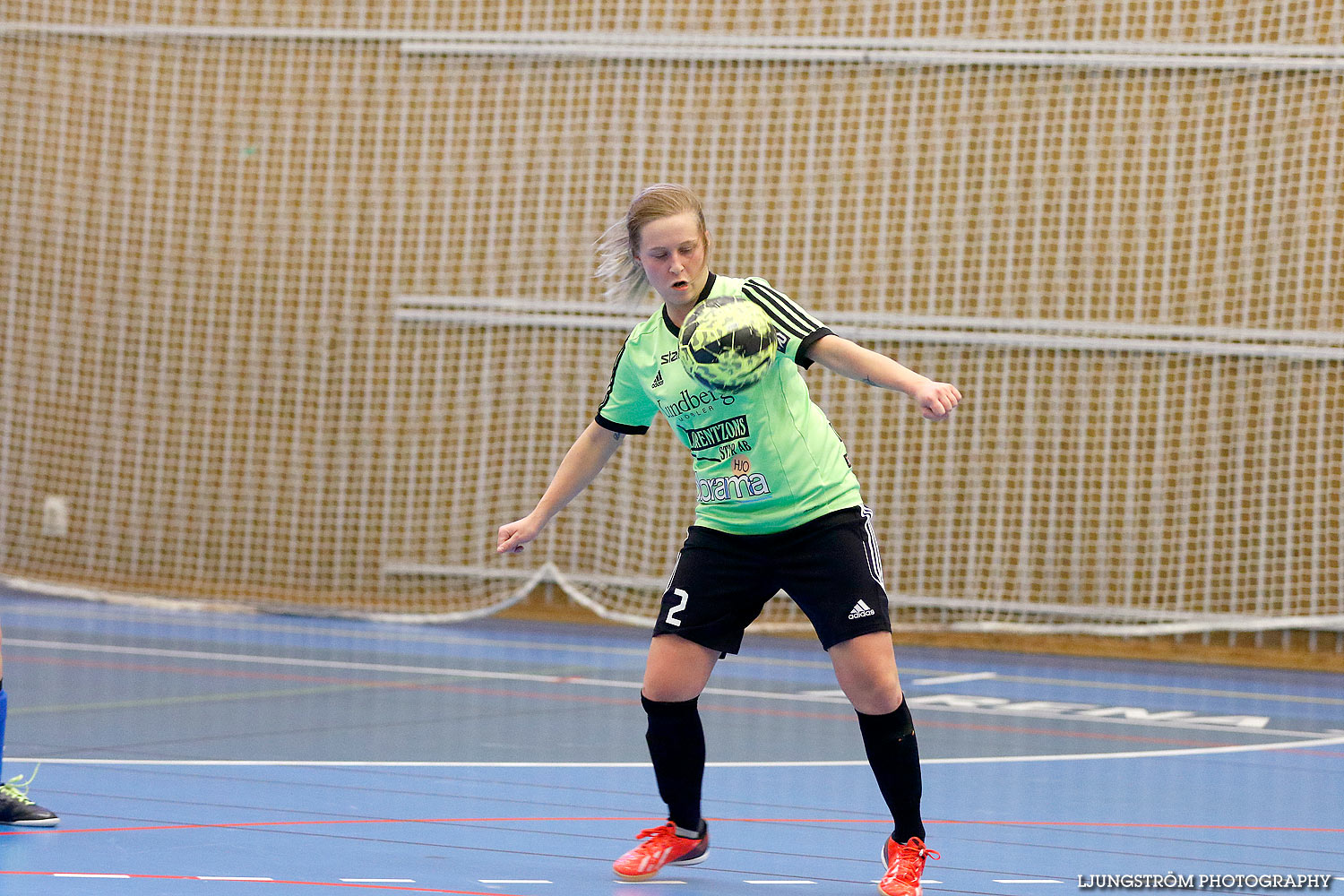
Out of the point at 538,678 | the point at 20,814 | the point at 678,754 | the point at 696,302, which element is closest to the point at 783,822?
the point at 678,754

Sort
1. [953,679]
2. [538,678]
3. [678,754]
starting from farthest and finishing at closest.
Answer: [953,679] → [538,678] → [678,754]

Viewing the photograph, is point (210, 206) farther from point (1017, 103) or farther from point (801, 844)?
point (801, 844)

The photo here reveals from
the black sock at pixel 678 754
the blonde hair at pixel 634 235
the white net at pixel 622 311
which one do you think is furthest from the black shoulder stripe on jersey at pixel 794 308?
the white net at pixel 622 311

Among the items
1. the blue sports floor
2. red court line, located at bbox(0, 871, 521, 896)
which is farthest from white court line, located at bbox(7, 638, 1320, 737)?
red court line, located at bbox(0, 871, 521, 896)

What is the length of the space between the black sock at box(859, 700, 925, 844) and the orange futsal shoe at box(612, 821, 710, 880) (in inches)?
17.7

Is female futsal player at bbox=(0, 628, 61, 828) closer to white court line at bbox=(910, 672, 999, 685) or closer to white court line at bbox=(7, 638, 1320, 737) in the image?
white court line at bbox=(7, 638, 1320, 737)

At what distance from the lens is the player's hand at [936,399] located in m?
3.02

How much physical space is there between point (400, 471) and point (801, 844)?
678 centimetres

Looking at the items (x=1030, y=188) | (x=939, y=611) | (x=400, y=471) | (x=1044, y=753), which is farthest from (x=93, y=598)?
(x=1044, y=753)

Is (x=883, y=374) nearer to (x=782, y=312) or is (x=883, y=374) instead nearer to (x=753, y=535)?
(x=782, y=312)

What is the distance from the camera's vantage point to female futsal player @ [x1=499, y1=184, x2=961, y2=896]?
11.3ft

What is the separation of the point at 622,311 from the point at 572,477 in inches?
249

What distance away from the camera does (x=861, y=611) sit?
3.42 m

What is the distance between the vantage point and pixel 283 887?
10.8ft
